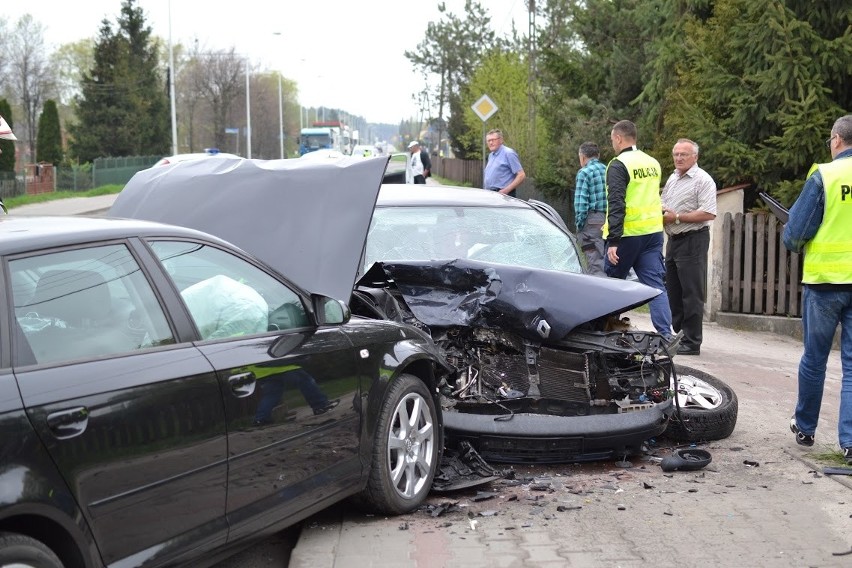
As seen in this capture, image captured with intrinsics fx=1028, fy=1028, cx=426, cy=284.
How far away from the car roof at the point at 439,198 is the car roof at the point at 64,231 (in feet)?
11.1

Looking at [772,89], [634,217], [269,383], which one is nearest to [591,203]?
[634,217]

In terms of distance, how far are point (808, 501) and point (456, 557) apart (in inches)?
79.2

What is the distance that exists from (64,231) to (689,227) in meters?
7.29

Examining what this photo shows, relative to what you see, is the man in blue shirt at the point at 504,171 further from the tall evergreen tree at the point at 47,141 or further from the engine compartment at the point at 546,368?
the tall evergreen tree at the point at 47,141

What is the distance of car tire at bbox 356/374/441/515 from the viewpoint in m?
4.84

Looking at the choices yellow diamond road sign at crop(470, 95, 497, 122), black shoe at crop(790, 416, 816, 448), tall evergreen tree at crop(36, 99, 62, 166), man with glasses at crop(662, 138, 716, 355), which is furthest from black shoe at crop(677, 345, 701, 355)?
tall evergreen tree at crop(36, 99, 62, 166)

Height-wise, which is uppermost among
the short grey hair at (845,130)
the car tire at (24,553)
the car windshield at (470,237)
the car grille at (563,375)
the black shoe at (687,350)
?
the short grey hair at (845,130)

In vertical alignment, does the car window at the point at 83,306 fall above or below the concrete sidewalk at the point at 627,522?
above

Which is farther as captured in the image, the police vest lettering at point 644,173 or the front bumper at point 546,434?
the police vest lettering at point 644,173

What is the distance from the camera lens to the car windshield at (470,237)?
23.1ft

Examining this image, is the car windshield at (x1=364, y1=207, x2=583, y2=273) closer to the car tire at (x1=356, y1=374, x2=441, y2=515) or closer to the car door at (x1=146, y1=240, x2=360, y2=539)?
the car tire at (x1=356, y1=374, x2=441, y2=515)

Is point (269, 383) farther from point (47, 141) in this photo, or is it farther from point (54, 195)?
point (47, 141)

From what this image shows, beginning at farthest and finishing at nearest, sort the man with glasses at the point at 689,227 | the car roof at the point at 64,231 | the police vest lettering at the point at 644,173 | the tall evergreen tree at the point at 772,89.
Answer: the tall evergreen tree at the point at 772,89
the man with glasses at the point at 689,227
the police vest lettering at the point at 644,173
the car roof at the point at 64,231

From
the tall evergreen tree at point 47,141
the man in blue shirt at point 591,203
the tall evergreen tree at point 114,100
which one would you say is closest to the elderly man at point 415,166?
the man in blue shirt at point 591,203
